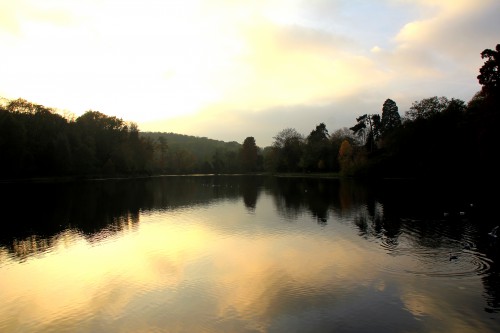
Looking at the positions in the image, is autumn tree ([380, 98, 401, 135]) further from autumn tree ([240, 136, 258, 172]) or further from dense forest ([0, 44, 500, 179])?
autumn tree ([240, 136, 258, 172])

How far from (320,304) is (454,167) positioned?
2577 inches

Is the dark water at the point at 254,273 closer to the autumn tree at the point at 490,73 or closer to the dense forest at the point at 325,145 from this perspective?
the autumn tree at the point at 490,73

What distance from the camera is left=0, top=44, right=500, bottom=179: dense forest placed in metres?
63.2

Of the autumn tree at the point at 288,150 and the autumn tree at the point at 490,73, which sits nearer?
the autumn tree at the point at 490,73

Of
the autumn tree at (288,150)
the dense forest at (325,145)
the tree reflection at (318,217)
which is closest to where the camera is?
the tree reflection at (318,217)

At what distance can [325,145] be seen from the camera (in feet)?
381

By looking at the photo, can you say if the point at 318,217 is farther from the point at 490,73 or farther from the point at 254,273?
the point at 490,73

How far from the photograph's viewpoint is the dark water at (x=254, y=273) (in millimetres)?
13938

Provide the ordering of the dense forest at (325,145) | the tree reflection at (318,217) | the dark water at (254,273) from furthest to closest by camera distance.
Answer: the dense forest at (325,145) → the tree reflection at (318,217) → the dark water at (254,273)

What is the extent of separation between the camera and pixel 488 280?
57.4 ft

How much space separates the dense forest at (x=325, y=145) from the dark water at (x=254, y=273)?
2534 cm

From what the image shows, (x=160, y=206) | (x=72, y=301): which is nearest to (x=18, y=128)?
(x=160, y=206)

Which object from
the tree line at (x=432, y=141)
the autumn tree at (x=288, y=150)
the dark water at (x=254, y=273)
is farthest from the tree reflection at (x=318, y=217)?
the autumn tree at (x=288, y=150)

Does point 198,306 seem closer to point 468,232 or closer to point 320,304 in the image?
point 320,304
